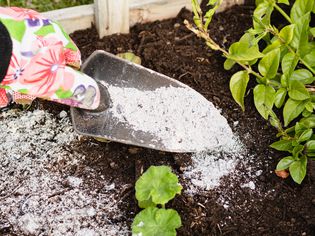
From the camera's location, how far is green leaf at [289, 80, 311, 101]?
1.57m

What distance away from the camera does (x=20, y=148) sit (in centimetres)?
179

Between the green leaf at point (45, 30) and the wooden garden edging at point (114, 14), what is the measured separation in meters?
0.44

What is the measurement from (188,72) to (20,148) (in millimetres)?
631

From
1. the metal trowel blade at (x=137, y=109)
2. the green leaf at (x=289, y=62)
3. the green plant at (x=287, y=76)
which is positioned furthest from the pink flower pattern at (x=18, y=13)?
the green leaf at (x=289, y=62)

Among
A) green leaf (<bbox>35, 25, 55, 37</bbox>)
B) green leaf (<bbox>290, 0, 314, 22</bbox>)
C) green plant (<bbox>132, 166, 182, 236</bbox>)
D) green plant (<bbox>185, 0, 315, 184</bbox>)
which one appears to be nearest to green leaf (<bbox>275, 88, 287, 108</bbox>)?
green plant (<bbox>185, 0, 315, 184</bbox>)

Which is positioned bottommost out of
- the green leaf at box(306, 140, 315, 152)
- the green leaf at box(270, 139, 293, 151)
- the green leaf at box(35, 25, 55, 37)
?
the green leaf at box(270, 139, 293, 151)

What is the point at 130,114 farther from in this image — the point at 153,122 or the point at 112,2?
the point at 112,2

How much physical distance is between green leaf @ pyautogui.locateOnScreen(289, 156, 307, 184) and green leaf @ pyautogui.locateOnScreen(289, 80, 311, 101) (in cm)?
18

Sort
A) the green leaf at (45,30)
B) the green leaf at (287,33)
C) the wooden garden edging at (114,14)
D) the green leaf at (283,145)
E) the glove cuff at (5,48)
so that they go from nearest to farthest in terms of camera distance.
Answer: the glove cuff at (5,48) → the green leaf at (45,30) → the green leaf at (287,33) → the green leaf at (283,145) → the wooden garden edging at (114,14)

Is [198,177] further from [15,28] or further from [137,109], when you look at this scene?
[15,28]

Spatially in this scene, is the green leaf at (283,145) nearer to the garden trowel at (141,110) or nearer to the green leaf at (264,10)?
the garden trowel at (141,110)

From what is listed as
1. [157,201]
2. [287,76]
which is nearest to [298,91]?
[287,76]

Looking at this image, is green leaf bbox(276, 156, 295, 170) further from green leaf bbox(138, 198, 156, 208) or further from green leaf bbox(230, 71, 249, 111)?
green leaf bbox(138, 198, 156, 208)

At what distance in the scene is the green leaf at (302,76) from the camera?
1617 mm
